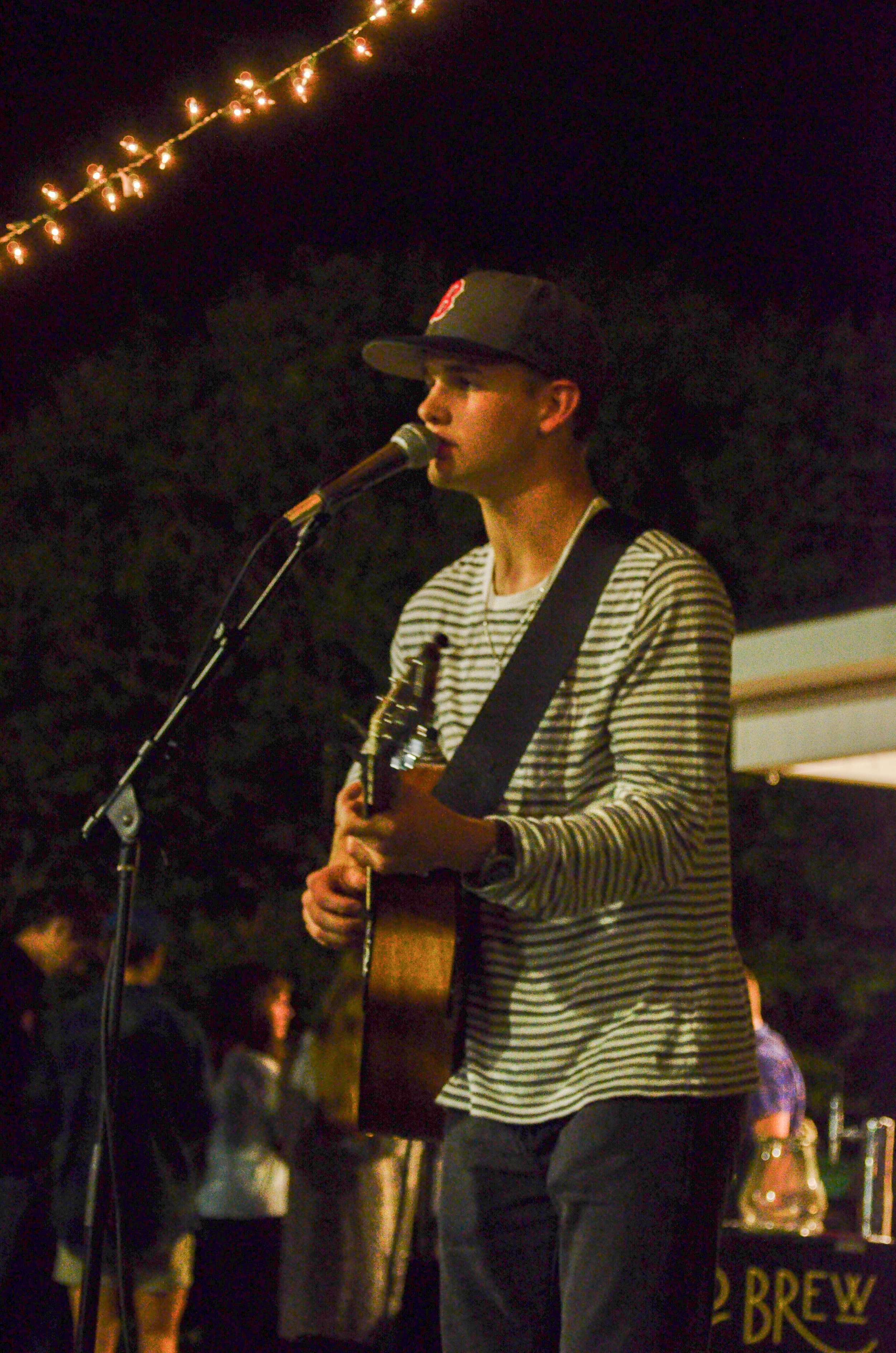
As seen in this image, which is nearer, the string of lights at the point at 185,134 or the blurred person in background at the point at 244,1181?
the string of lights at the point at 185,134

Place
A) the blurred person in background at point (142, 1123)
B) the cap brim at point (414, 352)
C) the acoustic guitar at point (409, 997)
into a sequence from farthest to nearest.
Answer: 1. the blurred person in background at point (142, 1123)
2. the cap brim at point (414, 352)
3. the acoustic guitar at point (409, 997)

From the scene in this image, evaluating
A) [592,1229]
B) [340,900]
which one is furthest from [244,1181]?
[592,1229]

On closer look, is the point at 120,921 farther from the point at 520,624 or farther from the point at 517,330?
the point at 517,330

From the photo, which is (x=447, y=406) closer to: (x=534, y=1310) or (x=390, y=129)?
(x=534, y=1310)

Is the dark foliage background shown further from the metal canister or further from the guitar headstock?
the guitar headstock

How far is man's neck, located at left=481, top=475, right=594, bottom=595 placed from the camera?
2963 mm

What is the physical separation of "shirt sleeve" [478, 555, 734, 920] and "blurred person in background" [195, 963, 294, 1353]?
20.2ft

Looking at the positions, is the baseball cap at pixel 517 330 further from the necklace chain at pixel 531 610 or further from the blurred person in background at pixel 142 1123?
the blurred person in background at pixel 142 1123

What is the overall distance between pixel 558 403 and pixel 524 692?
57 centimetres

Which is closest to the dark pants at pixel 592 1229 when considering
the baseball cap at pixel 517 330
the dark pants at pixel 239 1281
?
the baseball cap at pixel 517 330

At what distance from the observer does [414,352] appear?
3.10m

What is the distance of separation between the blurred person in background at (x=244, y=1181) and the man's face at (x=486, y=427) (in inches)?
236

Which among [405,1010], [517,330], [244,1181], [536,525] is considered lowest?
[244,1181]

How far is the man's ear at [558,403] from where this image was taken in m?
3.00
